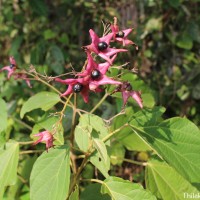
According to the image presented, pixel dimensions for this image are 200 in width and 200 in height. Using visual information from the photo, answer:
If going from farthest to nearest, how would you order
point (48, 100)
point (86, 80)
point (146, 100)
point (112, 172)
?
point (112, 172) → point (146, 100) → point (48, 100) → point (86, 80)

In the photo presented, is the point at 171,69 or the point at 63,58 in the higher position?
the point at 63,58

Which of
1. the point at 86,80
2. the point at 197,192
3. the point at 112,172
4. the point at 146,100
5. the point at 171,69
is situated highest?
the point at 86,80

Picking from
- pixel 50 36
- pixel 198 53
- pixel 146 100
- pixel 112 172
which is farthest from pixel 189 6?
pixel 146 100

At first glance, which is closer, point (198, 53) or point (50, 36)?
point (50, 36)

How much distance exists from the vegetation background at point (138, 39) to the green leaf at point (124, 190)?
1452 mm

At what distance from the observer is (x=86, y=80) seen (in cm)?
98

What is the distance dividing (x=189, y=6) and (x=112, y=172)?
137 centimetres

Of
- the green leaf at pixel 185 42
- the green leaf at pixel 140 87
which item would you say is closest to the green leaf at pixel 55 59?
the green leaf at pixel 185 42

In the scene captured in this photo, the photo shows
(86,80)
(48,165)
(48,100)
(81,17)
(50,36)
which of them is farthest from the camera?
(81,17)

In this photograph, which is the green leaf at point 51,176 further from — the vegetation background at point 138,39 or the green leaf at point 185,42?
the green leaf at point 185,42

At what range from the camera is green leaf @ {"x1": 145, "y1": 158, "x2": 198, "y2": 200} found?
1126 millimetres

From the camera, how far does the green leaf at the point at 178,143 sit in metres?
1.04

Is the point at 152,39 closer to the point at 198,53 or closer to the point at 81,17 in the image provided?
the point at 198,53

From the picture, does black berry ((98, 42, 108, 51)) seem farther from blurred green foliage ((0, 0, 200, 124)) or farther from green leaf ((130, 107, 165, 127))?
blurred green foliage ((0, 0, 200, 124))
